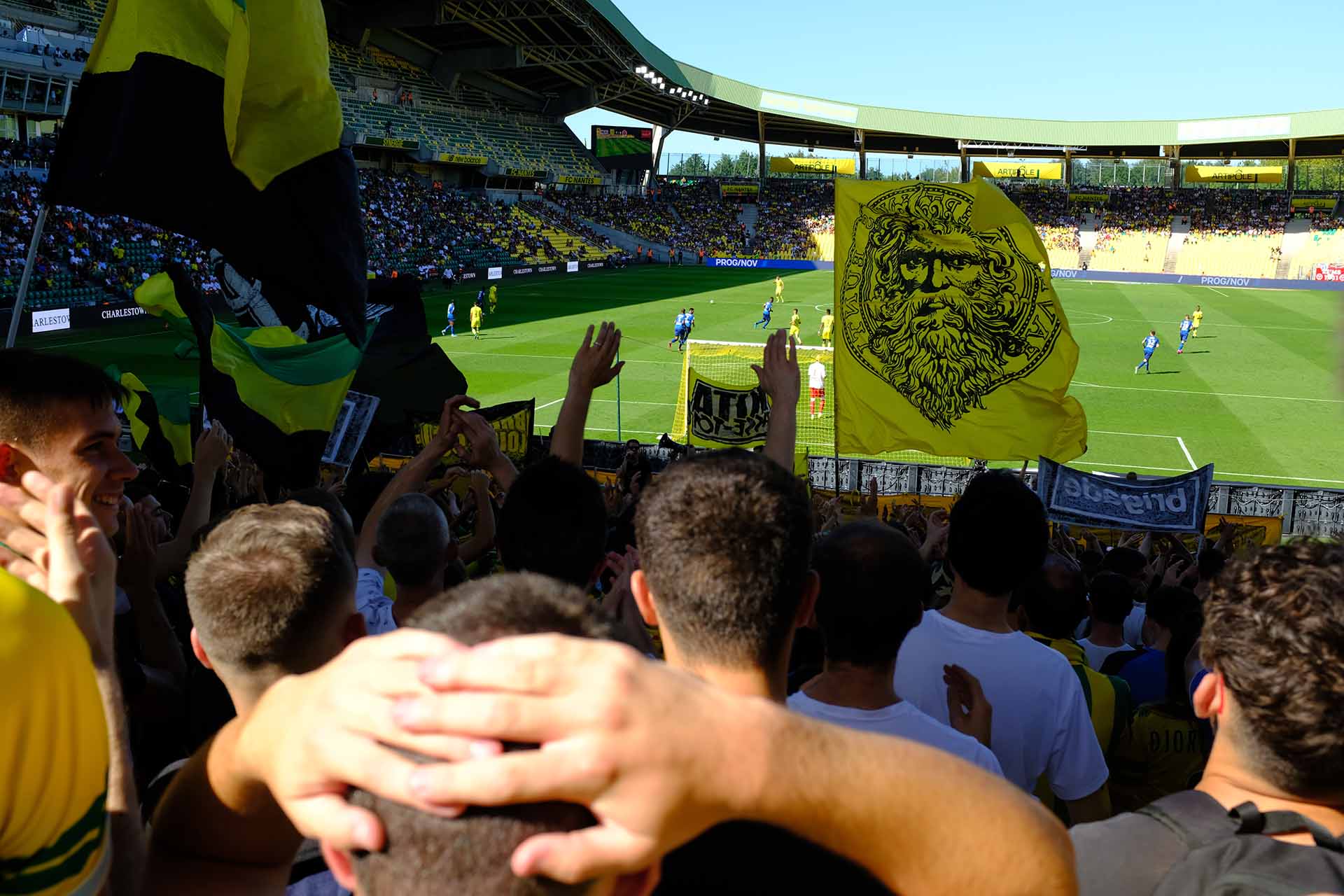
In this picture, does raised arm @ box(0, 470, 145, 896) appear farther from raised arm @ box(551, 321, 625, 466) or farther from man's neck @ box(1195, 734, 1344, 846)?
man's neck @ box(1195, 734, 1344, 846)

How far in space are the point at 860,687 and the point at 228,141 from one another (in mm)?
5924

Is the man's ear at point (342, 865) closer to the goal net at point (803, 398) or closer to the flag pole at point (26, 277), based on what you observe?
the flag pole at point (26, 277)

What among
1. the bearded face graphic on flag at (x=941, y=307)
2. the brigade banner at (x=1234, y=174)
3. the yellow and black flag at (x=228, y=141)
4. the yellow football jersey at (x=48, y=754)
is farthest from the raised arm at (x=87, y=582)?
the brigade banner at (x=1234, y=174)

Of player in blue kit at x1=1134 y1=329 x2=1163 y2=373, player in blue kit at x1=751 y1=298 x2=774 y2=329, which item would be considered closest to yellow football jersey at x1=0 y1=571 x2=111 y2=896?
player in blue kit at x1=1134 y1=329 x2=1163 y2=373

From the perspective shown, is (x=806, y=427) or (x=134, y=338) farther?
(x=134, y=338)

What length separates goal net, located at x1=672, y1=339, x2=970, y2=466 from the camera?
58.1 ft

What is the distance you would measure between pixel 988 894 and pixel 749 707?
0.49 meters

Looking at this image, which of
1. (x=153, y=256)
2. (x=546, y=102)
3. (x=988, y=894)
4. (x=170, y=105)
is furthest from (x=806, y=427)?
(x=546, y=102)

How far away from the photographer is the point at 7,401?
2666 millimetres

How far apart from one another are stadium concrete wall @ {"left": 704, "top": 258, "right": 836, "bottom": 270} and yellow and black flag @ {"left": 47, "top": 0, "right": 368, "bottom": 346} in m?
67.3

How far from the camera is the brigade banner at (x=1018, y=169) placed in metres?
87.6

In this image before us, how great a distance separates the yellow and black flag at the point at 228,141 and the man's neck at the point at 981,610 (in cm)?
541

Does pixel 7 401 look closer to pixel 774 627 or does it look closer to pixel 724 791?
pixel 774 627

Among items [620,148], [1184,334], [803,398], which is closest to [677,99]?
[620,148]
